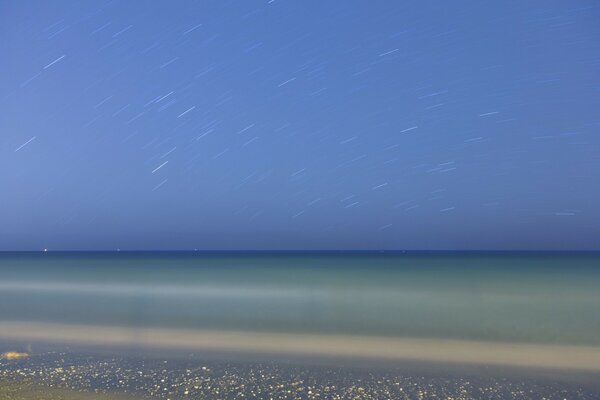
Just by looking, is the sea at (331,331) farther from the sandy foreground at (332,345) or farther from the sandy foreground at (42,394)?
the sandy foreground at (42,394)

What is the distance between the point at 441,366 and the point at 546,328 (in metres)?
7.08

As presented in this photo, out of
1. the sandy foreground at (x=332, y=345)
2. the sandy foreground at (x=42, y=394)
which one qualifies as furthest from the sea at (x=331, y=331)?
the sandy foreground at (x=42, y=394)

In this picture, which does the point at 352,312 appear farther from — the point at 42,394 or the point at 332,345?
the point at 42,394

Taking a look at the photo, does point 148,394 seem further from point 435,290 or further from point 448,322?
point 435,290

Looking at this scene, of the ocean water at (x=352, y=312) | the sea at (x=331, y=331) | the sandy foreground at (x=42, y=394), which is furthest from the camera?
the ocean water at (x=352, y=312)

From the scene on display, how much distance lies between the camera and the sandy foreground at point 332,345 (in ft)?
32.4

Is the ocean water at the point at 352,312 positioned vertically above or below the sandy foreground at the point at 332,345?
above

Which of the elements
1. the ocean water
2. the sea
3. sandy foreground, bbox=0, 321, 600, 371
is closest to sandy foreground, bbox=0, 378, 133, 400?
the sea

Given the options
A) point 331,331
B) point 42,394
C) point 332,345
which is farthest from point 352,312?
point 42,394

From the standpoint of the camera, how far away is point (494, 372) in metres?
8.56

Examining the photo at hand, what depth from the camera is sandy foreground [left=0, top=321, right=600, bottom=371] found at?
987cm

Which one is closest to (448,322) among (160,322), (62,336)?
(160,322)

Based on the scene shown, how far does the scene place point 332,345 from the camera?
443 inches

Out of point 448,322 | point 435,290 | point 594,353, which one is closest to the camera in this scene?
point 594,353
